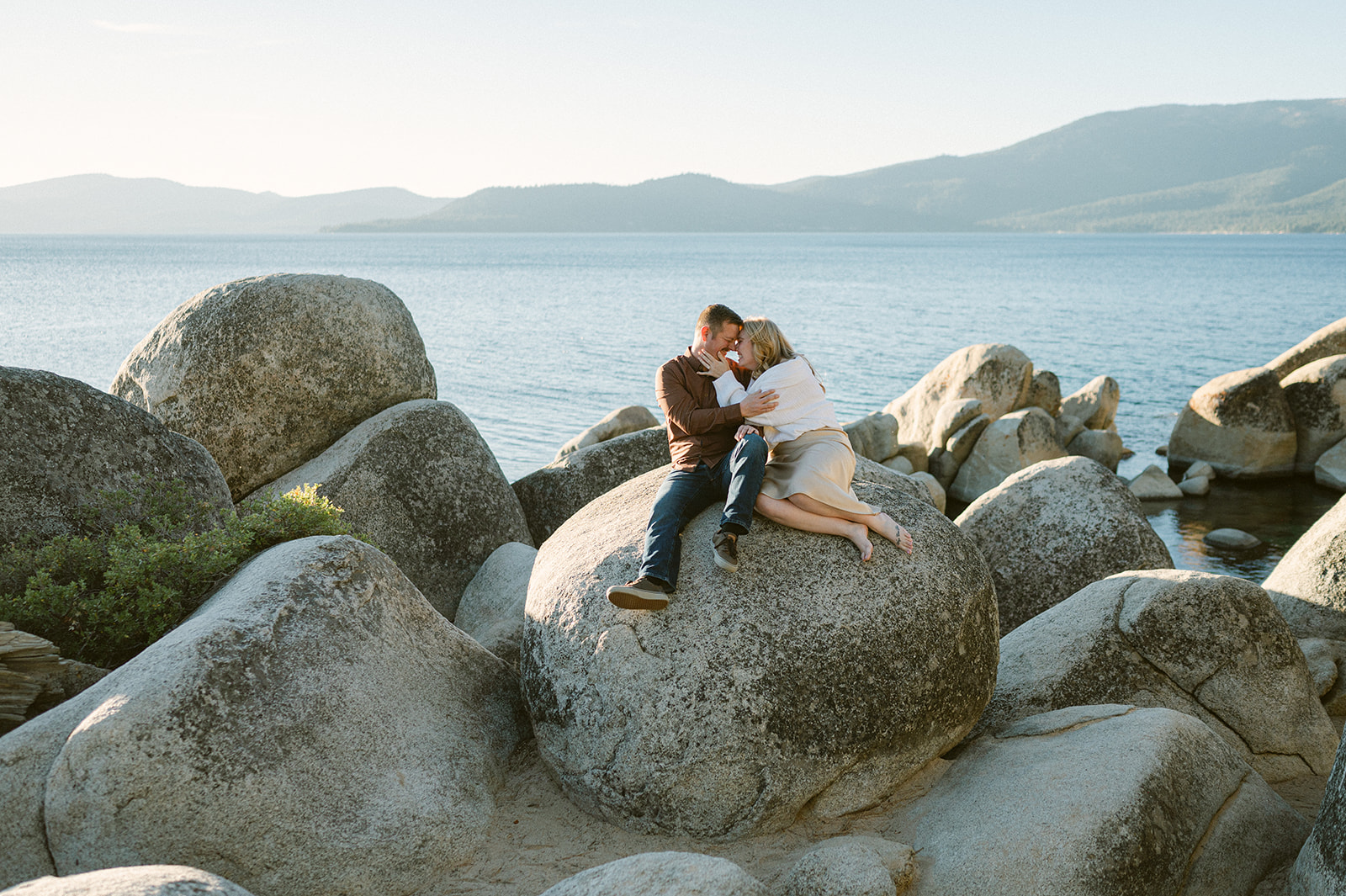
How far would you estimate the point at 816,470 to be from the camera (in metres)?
6.96

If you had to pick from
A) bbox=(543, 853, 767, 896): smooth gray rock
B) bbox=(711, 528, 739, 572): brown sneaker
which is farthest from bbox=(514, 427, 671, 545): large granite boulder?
bbox=(543, 853, 767, 896): smooth gray rock

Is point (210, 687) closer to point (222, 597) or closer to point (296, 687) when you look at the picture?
point (296, 687)

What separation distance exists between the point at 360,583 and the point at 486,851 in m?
2.10

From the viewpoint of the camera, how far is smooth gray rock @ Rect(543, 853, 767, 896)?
519cm

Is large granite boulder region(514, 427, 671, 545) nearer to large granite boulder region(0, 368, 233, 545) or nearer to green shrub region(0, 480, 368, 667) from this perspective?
large granite boulder region(0, 368, 233, 545)

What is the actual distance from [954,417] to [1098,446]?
5427 mm

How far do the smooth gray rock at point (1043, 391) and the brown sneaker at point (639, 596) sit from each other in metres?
21.7

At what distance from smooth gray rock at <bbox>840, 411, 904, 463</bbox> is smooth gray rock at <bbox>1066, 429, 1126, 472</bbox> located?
6.04 m

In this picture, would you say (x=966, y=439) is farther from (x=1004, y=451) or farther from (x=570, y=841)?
(x=570, y=841)

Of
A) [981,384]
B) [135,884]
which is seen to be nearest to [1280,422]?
[981,384]

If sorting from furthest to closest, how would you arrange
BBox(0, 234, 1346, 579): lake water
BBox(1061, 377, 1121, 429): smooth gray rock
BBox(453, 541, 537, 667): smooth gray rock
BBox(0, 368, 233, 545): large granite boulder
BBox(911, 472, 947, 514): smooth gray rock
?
BBox(0, 234, 1346, 579): lake water → BBox(1061, 377, 1121, 429): smooth gray rock → BBox(911, 472, 947, 514): smooth gray rock → BBox(453, 541, 537, 667): smooth gray rock → BBox(0, 368, 233, 545): large granite boulder

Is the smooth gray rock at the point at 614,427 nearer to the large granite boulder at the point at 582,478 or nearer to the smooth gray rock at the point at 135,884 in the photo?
the large granite boulder at the point at 582,478

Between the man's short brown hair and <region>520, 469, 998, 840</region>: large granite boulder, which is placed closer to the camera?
<region>520, 469, 998, 840</region>: large granite boulder

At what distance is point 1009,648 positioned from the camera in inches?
346
